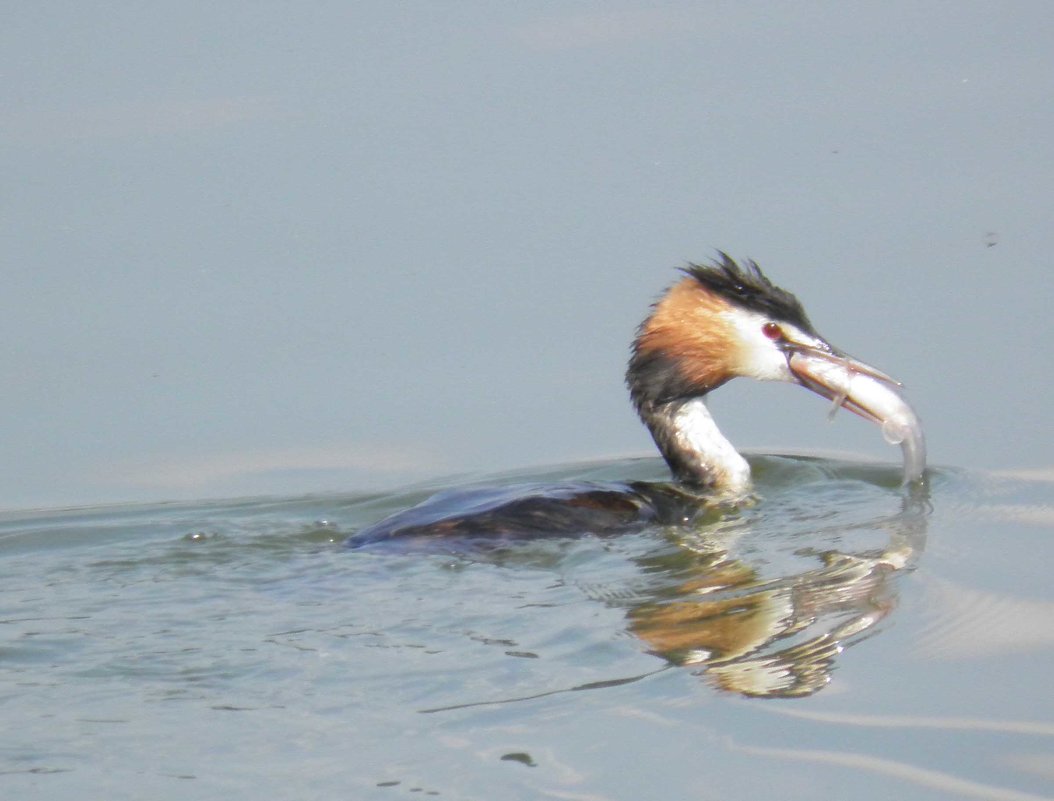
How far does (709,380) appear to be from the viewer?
8062 mm

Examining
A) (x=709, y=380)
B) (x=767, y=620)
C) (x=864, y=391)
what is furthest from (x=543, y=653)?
(x=709, y=380)

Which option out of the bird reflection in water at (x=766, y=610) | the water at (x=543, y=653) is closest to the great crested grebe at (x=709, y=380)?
the water at (x=543, y=653)

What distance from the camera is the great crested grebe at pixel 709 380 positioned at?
7.29 meters

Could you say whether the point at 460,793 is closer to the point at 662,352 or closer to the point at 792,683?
the point at 792,683

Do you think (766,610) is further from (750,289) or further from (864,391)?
(750,289)

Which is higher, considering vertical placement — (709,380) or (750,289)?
(750,289)

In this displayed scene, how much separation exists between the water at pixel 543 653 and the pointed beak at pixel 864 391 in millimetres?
204

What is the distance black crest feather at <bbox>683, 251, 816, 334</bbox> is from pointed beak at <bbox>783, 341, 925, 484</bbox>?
0.13 meters

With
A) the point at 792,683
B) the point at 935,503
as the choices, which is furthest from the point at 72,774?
the point at 935,503

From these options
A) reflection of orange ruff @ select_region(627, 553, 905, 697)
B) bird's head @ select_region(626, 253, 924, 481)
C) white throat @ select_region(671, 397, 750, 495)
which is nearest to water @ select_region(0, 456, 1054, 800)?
reflection of orange ruff @ select_region(627, 553, 905, 697)

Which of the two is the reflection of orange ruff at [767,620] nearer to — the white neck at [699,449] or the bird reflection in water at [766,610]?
the bird reflection in water at [766,610]

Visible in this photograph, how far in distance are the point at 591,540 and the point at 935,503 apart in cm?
143

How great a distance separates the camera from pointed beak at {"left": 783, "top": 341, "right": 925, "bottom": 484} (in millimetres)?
7305

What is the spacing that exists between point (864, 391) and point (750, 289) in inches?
29.8
